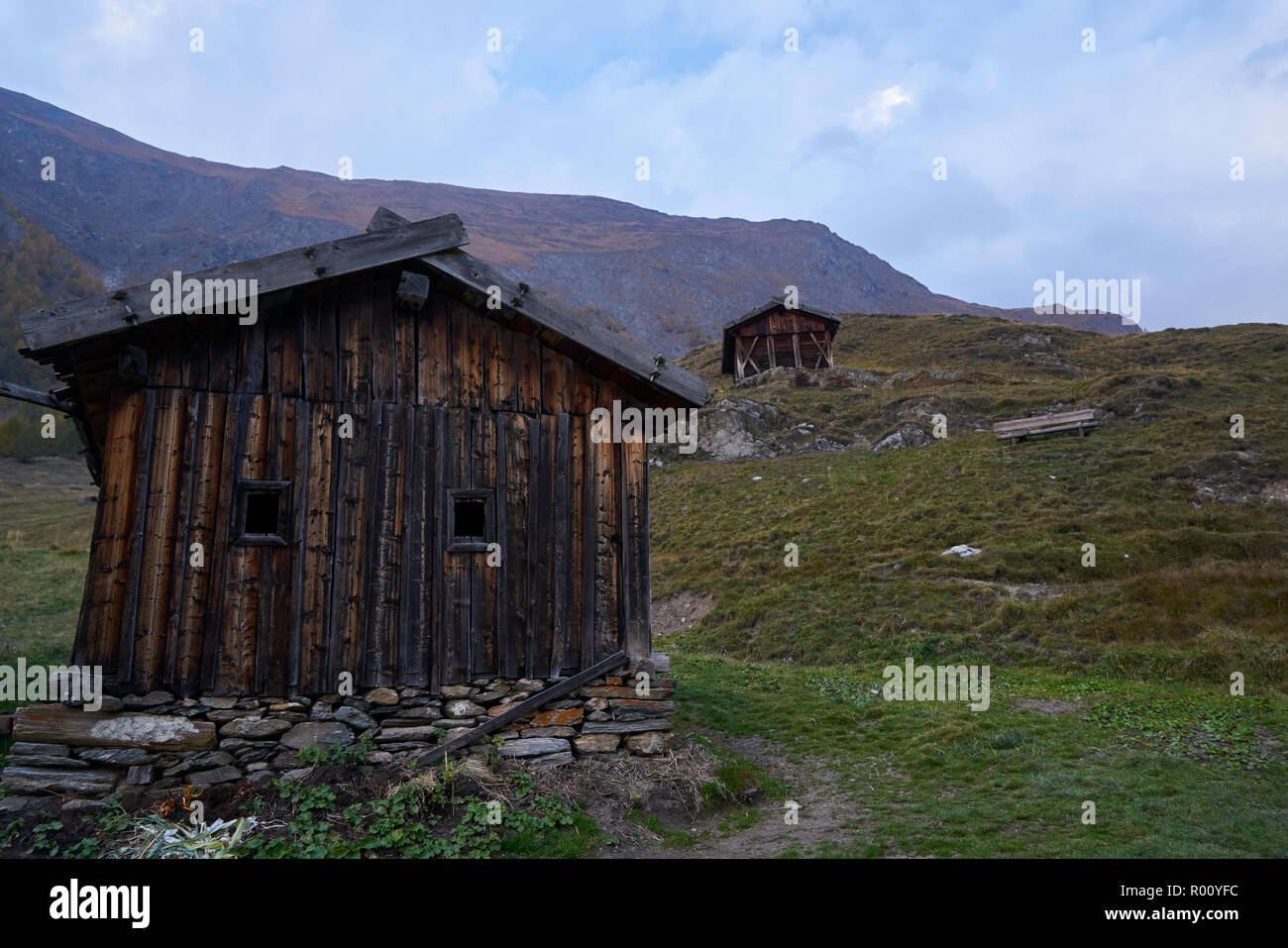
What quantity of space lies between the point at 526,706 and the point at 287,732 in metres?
2.42

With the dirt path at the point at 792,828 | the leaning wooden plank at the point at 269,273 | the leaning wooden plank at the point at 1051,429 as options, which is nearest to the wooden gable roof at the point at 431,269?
the leaning wooden plank at the point at 269,273

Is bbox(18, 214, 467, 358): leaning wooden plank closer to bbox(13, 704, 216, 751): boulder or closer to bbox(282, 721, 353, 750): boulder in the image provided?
bbox(13, 704, 216, 751): boulder

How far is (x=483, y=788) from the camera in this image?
7.27 metres

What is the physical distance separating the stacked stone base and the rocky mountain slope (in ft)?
301

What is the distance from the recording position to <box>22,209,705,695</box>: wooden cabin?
24.2 feet

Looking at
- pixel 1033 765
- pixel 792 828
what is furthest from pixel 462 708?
pixel 1033 765

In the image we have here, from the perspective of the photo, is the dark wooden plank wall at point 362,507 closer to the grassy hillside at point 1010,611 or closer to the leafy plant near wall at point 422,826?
the leafy plant near wall at point 422,826

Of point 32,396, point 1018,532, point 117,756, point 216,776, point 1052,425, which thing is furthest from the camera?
point 1052,425

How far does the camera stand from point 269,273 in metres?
7.64

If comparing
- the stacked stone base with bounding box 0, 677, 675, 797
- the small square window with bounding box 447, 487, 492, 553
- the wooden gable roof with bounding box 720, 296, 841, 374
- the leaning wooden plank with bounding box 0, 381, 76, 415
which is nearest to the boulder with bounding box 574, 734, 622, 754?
the stacked stone base with bounding box 0, 677, 675, 797

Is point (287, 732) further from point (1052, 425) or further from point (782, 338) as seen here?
point (782, 338)

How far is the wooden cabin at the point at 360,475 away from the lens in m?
7.39
